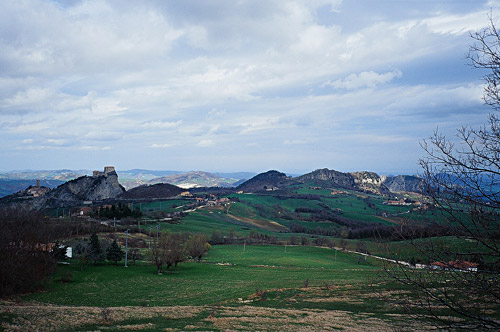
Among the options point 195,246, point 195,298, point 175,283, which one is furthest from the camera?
point 195,246

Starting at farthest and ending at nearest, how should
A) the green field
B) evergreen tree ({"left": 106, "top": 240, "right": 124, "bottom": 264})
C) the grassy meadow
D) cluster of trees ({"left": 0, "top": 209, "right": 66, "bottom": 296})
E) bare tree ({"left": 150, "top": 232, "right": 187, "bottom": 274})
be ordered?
evergreen tree ({"left": 106, "top": 240, "right": 124, "bottom": 264}) < bare tree ({"left": 150, "top": 232, "right": 187, "bottom": 274}) < cluster of trees ({"left": 0, "top": 209, "right": 66, "bottom": 296}) < the green field < the grassy meadow

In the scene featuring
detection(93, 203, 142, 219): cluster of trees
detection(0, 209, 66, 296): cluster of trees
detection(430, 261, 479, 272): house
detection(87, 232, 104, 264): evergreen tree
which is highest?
detection(430, 261, 479, 272): house

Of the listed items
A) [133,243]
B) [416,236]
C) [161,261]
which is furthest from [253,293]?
[133,243]

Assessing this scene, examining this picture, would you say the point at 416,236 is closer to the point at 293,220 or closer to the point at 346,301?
the point at 346,301

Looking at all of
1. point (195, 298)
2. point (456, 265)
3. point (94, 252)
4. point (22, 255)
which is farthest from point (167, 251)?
point (456, 265)

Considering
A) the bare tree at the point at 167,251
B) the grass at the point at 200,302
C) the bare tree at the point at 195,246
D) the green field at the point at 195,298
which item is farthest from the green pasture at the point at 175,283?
the bare tree at the point at 195,246

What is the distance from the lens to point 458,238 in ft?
29.0

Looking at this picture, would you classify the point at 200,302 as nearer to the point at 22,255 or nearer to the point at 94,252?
the point at 22,255

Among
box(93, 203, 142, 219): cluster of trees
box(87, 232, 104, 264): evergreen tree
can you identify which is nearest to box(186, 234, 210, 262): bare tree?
box(87, 232, 104, 264): evergreen tree

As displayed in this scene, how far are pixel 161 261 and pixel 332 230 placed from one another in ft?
360

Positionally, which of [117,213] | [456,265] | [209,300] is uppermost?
[456,265]

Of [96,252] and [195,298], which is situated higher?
[195,298]

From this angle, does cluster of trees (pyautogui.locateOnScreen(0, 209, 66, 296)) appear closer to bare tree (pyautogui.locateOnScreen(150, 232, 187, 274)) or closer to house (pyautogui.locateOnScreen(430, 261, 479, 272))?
bare tree (pyautogui.locateOnScreen(150, 232, 187, 274))

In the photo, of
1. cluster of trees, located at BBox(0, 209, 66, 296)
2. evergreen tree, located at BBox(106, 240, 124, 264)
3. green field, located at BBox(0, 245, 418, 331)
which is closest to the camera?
green field, located at BBox(0, 245, 418, 331)
